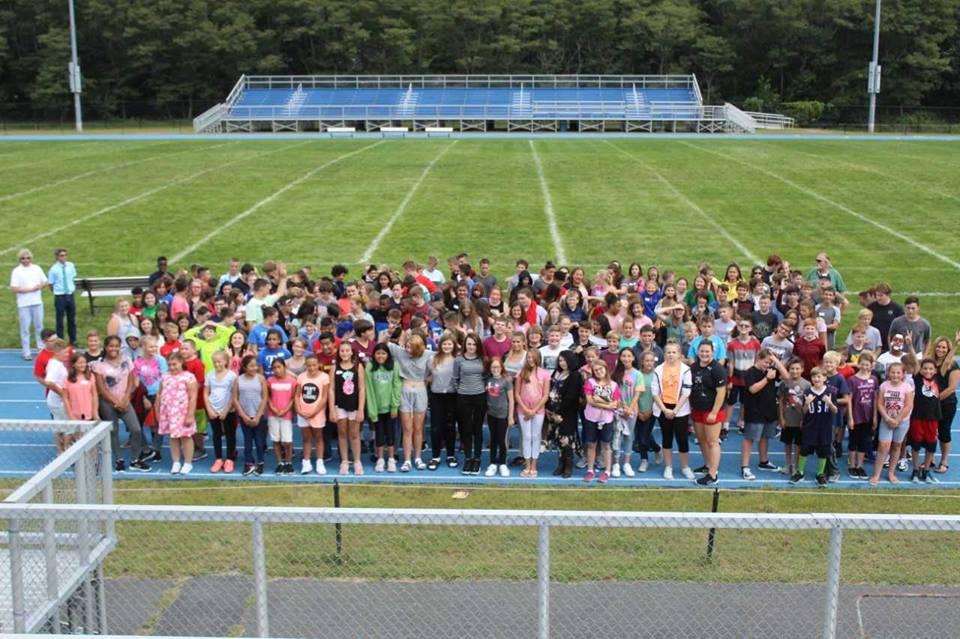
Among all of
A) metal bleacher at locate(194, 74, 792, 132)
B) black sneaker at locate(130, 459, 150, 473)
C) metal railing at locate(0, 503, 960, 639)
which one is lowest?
black sneaker at locate(130, 459, 150, 473)

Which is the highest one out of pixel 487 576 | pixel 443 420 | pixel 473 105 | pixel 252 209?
pixel 473 105

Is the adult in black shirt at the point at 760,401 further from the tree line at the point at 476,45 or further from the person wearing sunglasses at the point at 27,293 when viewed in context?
the tree line at the point at 476,45

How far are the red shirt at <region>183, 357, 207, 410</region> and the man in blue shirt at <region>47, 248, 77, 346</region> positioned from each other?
5.54 meters

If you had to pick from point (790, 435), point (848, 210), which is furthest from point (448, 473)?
point (848, 210)

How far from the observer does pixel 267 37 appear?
76.8 meters

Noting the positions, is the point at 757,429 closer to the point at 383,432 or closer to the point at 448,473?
the point at 448,473

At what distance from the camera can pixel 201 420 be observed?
11.7 metres

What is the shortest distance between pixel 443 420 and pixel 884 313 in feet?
19.7

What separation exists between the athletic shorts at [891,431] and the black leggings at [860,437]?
0.18m

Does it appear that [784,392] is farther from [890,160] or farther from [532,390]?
[890,160]

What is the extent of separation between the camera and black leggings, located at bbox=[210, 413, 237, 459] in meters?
11.3

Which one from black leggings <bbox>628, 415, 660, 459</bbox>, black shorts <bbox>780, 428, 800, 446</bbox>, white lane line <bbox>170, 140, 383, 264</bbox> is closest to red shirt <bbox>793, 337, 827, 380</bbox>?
black shorts <bbox>780, 428, 800, 446</bbox>

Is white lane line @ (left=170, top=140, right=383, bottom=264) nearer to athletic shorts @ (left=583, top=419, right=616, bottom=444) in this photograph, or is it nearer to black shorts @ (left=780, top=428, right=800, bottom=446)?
athletic shorts @ (left=583, top=419, right=616, bottom=444)

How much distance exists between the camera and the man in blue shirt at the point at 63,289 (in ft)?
52.3
